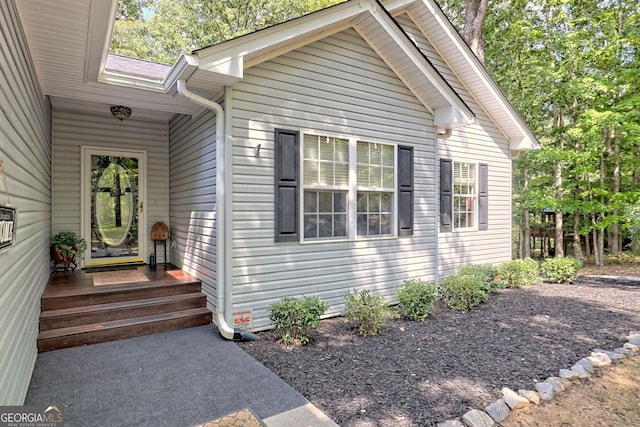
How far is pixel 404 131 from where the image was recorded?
19.6ft

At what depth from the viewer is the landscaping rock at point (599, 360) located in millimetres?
3486

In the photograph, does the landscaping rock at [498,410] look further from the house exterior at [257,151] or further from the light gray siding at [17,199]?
the light gray siding at [17,199]

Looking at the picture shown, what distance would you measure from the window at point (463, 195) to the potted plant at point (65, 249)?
244 inches

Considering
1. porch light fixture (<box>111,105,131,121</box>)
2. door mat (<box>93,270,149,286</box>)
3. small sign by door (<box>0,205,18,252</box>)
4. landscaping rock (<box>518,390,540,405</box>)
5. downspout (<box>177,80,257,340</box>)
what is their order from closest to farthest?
small sign by door (<box>0,205,18,252</box>)
landscaping rock (<box>518,390,540,405</box>)
downspout (<box>177,80,257,340</box>)
door mat (<box>93,270,149,286</box>)
porch light fixture (<box>111,105,131,121</box>)

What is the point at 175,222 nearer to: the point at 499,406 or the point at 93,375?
the point at 93,375

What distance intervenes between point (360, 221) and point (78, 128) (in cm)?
470

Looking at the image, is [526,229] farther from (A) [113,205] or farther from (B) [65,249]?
(B) [65,249]

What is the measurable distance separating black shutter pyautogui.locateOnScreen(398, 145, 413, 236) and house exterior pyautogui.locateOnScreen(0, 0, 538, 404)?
0.09ft

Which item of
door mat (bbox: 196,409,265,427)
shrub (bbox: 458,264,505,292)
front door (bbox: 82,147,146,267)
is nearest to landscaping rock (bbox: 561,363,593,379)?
shrub (bbox: 458,264,505,292)

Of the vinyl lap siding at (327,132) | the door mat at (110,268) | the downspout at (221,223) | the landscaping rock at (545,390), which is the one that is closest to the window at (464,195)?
the vinyl lap siding at (327,132)

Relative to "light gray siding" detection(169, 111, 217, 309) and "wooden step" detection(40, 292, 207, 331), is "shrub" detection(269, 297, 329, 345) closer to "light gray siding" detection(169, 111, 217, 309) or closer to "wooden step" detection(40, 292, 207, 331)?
"light gray siding" detection(169, 111, 217, 309)

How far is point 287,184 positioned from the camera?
4652mm

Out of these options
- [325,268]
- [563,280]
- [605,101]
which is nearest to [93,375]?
[325,268]

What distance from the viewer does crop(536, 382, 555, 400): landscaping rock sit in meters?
2.86
